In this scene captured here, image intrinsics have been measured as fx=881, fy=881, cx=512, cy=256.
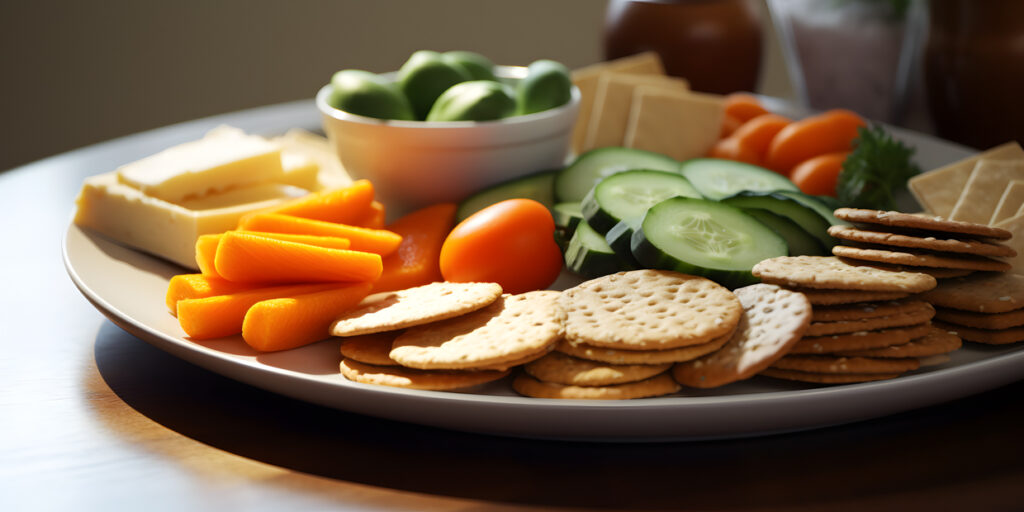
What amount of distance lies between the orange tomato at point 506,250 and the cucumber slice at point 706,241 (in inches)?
7.7

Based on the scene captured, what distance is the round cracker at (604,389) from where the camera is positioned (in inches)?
41.2

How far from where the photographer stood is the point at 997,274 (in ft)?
4.24

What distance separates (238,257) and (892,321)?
911 millimetres

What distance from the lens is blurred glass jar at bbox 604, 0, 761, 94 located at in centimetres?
271

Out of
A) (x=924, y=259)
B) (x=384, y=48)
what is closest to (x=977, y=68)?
(x=924, y=259)

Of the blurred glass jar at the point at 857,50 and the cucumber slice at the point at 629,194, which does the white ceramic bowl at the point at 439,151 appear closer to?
the cucumber slice at the point at 629,194

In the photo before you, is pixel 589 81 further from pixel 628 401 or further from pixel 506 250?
pixel 628 401

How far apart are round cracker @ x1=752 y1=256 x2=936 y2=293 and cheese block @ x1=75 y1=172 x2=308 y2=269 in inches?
→ 37.4

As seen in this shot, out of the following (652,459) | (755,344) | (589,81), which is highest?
(589,81)

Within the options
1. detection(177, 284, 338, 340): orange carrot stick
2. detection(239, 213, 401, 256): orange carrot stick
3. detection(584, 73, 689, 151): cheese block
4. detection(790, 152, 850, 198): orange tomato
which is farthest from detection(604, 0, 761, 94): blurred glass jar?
detection(177, 284, 338, 340): orange carrot stick

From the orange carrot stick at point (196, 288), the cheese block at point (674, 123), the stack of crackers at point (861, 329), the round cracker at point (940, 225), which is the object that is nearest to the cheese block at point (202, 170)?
the orange carrot stick at point (196, 288)

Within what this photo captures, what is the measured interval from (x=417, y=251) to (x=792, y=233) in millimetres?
659

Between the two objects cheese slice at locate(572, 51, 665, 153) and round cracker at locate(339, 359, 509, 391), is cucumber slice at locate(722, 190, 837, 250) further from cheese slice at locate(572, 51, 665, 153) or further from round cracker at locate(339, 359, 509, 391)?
cheese slice at locate(572, 51, 665, 153)

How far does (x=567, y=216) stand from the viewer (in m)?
1.65
